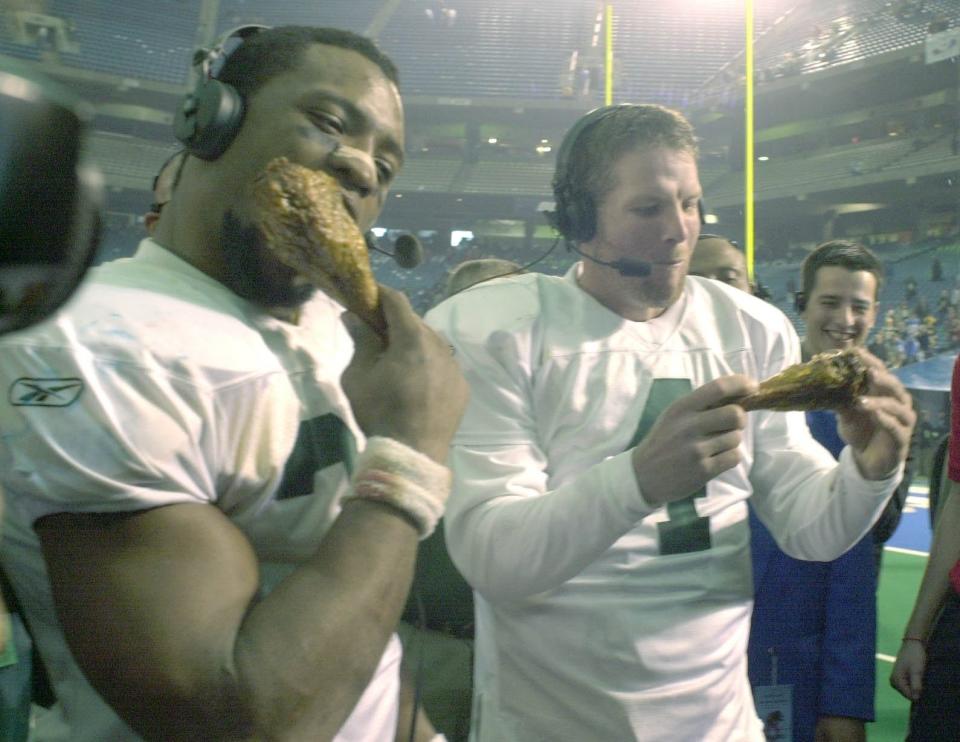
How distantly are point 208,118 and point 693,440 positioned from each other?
46cm

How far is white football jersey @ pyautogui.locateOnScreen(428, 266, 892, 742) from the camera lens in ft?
2.50

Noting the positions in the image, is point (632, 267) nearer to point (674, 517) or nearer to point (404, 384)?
point (674, 517)

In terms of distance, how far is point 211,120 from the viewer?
1.94 feet

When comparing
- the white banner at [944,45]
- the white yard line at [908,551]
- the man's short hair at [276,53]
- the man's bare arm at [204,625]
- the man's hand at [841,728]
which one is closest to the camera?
the man's bare arm at [204,625]

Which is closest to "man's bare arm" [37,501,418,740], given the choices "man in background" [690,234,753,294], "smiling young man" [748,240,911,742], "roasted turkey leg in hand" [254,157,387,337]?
"roasted turkey leg in hand" [254,157,387,337]

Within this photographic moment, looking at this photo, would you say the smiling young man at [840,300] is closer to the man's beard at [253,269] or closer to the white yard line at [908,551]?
the man's beard at [253,269]

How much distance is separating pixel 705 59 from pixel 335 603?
13.3 m

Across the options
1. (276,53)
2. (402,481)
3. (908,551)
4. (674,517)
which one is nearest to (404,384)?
(402,481)

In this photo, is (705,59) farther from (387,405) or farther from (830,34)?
(387,405)

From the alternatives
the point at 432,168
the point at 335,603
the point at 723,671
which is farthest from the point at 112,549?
the point at 432,168

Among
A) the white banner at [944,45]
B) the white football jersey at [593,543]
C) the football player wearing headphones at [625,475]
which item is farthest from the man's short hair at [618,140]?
the white banner at [944,45]

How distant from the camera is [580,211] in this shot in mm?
948

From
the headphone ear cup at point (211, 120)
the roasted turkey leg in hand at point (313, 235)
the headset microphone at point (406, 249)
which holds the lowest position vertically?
the headset microphone at point (406, 249)

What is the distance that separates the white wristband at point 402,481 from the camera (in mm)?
496
